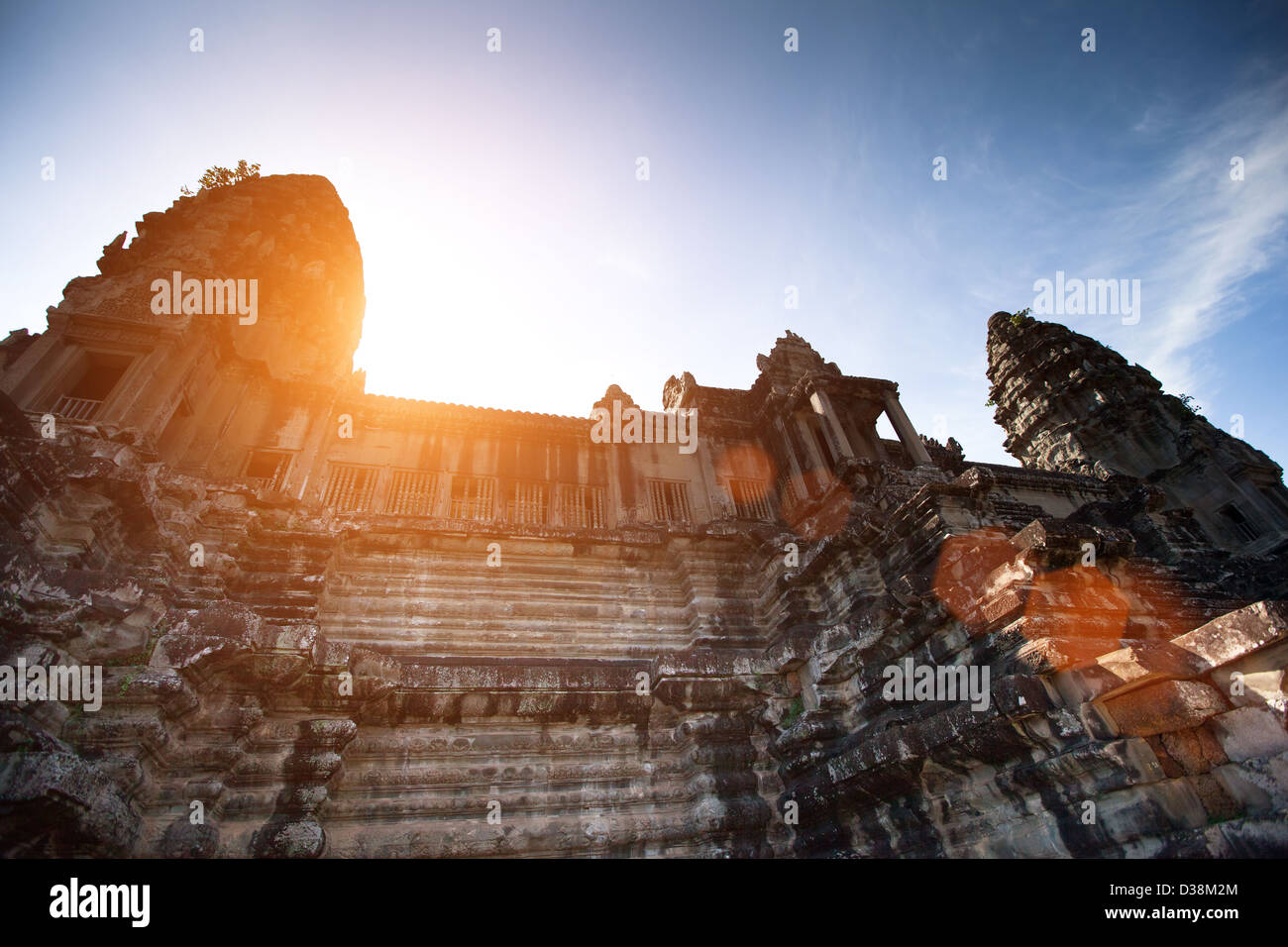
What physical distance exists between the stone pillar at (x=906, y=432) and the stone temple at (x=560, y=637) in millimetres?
65

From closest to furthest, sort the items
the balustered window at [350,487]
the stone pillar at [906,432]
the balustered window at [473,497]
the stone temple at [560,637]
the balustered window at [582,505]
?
the stone temple at [560,637], the balustered window at [350,487], the balustered window at [473,497], the balustered window at [582,505], the stone pillar at [906,432]

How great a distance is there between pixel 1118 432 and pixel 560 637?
27.9m

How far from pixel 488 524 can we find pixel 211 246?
11.9m

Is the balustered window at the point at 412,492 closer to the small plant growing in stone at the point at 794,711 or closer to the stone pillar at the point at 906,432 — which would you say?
the small plant growing in stone at the point at 794,711

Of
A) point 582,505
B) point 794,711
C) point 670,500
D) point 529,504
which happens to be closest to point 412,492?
point 529,504

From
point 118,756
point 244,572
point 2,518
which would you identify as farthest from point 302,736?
point 2,518

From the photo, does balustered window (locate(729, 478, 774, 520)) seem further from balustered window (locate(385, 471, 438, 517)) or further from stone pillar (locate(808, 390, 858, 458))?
balustered window (locate(385, 471, 438, 517))

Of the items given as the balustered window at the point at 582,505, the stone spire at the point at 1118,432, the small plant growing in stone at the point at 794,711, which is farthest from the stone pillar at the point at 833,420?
the stone spire at the point at 1118,432

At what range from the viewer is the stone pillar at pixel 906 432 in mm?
12445

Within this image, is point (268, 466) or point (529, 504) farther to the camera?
point (529, 504)

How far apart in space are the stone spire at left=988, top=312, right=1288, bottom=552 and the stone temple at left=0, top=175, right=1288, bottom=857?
529 inches

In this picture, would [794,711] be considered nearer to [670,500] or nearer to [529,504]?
[670,500]

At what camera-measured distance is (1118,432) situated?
26.0 m
